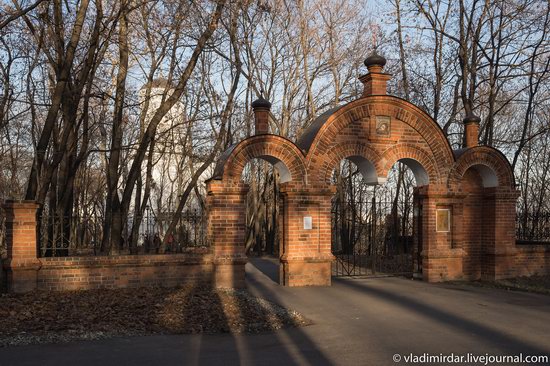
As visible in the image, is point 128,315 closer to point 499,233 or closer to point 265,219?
point 499,233

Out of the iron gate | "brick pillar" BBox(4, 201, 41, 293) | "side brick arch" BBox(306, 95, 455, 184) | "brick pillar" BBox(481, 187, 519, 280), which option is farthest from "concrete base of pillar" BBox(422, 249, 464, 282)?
"brick pillar" BBox(4, 201, 41, 293)

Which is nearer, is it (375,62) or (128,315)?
(128,315)

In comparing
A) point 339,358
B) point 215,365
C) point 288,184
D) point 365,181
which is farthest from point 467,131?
point 215,365

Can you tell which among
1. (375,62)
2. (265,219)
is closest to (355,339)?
(375,62)

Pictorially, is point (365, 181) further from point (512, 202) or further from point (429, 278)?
point (512, 202)

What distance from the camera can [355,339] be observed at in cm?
749

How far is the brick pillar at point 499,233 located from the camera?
44.3 ft

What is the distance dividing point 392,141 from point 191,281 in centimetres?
571

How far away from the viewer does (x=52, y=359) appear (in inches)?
255

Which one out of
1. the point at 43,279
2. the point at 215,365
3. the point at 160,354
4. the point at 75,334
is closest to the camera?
the point at 215,365

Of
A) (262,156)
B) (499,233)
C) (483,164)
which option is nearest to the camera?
(262,156)

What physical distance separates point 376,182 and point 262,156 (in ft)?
9.42

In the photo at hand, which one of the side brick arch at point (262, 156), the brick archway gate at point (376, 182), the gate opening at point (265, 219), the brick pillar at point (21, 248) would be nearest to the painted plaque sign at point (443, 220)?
the brick archway gate at point (376, 182)

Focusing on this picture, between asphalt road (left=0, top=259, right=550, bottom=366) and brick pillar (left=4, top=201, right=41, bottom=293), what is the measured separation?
142 inches
